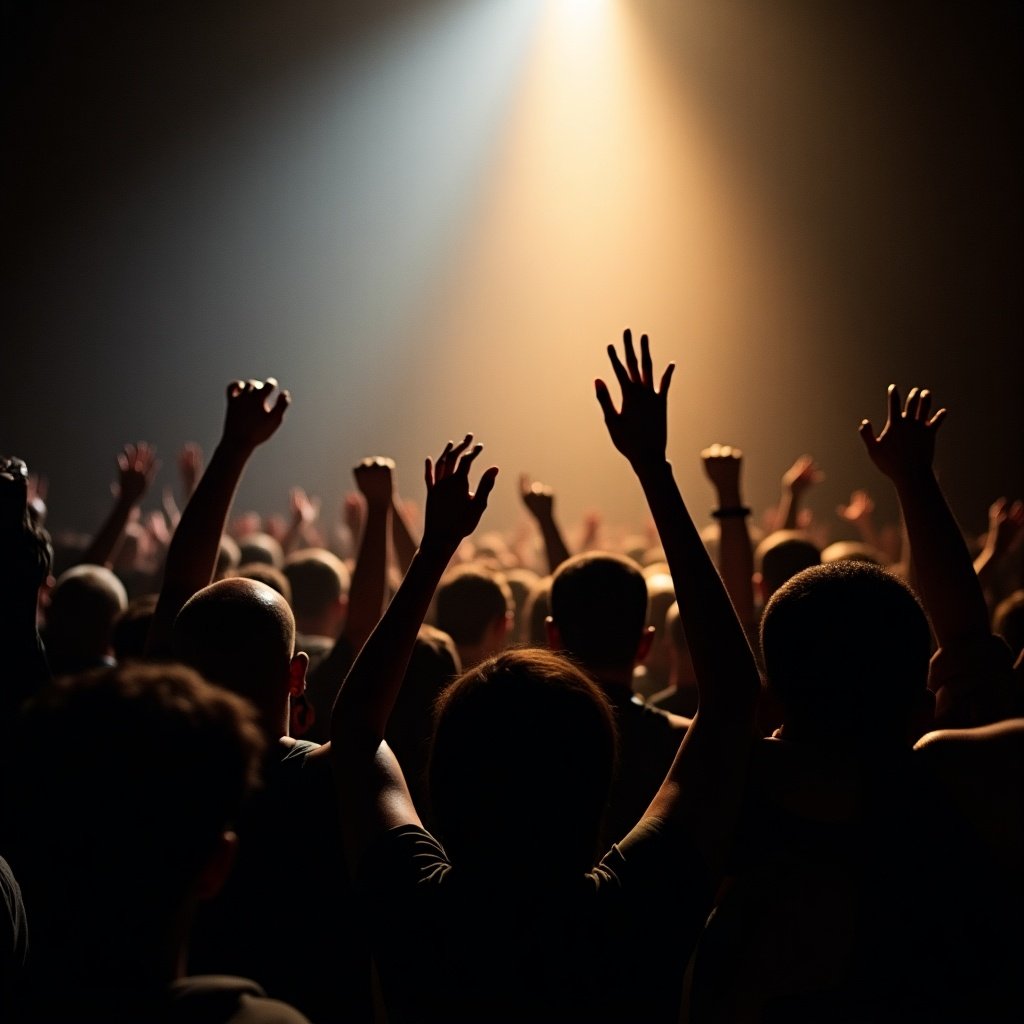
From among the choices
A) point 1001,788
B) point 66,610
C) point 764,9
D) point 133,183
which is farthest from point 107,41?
point 1001,788

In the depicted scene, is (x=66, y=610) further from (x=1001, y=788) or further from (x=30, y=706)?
(x=1001, y=788)

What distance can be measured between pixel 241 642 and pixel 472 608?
1221 mm

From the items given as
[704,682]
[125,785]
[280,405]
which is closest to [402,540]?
[280,405]

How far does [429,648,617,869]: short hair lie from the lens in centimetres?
112

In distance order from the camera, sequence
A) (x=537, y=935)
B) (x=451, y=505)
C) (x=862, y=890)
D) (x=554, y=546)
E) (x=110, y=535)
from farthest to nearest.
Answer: (x=110, y=535) → (x=554, y=546) → (x=451, y=505) → (x=862, y=890) → (x=537, y=935)

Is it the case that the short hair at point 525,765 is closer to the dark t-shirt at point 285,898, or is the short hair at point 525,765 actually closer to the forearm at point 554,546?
the dark t-shirt at point 285,898

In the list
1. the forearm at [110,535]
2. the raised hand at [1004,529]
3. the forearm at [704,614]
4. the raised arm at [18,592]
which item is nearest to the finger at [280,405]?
the raised arm at [18,592]

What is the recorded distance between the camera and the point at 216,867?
1049mm

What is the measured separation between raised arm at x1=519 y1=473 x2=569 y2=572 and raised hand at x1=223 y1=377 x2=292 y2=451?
128 cm

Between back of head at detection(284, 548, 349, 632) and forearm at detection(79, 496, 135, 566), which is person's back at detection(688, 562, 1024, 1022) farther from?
forearm at detection(79, 496, 135, 566)

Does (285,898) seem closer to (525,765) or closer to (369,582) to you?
(525,765)

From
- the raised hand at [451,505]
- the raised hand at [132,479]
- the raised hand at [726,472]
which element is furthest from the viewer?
the raised hand at [132,479]

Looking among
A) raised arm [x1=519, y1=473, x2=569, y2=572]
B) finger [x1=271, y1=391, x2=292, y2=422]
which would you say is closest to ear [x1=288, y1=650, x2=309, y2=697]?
finger [x1=271, y1=391, x2=292, y2=422]

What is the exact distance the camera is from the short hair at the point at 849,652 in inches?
53.6
